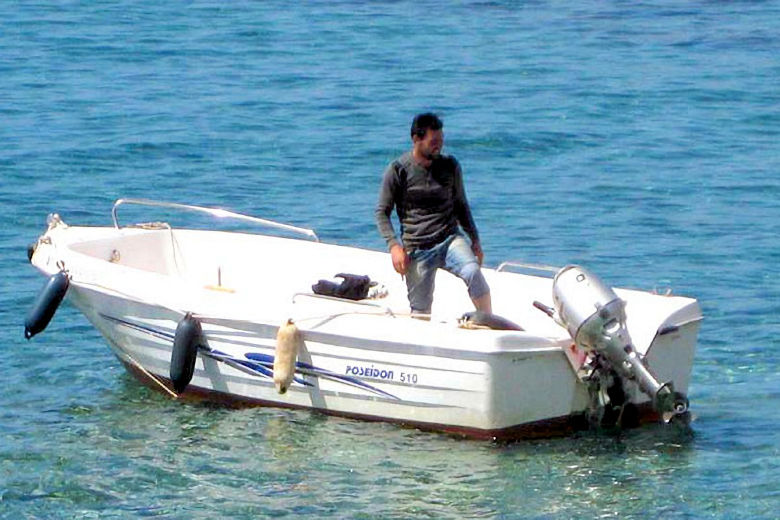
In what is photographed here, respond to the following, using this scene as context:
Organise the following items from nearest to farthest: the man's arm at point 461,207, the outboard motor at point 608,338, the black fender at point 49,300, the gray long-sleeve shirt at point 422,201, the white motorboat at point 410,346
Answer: the outboard motor at point 608,338 < the white motorboat at point 410,346 < the gray long-sleeve shirt at point 422,201 < the man's arm at point 461,207 < the black fender at point 49,300

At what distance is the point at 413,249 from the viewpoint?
10.8 metres

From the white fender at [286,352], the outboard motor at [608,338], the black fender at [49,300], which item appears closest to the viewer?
the outboard motor at [608,338]

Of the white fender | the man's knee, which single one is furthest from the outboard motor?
the white fender

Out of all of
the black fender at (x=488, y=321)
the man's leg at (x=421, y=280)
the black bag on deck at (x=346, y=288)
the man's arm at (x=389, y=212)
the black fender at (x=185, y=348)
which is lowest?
the black fender at (x=185, y=348)

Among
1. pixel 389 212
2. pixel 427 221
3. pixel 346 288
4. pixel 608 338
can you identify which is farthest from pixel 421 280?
pixel 608 338

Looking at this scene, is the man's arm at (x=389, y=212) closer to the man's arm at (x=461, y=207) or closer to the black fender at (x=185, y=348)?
the man's arm at (x=461, y=207)

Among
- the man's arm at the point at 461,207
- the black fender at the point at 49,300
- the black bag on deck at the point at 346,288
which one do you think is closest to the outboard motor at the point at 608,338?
the man's arm at the point at 461,207

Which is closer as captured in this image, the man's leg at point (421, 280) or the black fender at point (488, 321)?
the black fender at point (488, 321)

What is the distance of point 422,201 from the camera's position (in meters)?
10.7

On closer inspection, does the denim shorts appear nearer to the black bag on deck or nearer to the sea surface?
the sea surface

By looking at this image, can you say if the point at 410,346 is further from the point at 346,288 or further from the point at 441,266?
the point at 346,288

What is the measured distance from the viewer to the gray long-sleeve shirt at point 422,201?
10633 millimetres

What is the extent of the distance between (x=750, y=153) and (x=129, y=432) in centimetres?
1165

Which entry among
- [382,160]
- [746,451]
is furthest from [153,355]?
[382,160]
